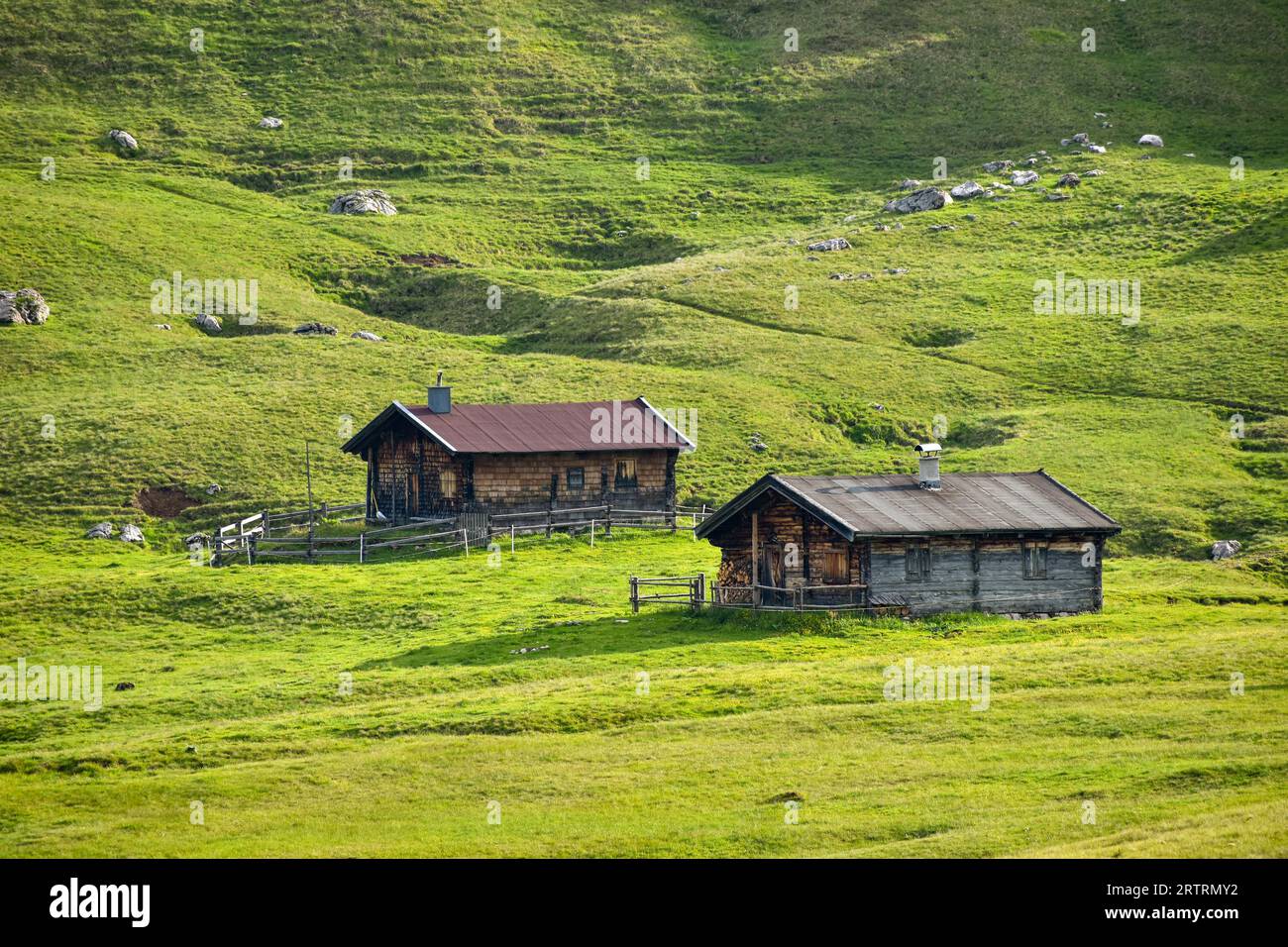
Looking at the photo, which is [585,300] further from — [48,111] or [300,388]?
[48,111]

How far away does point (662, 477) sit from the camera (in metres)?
71.5

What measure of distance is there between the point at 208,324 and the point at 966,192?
56.9 meters

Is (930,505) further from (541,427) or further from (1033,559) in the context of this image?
(541,427)

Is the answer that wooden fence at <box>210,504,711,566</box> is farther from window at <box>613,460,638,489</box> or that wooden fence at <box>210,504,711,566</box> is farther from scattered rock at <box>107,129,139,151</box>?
scattered rock at <box>107,129,139,151</box>

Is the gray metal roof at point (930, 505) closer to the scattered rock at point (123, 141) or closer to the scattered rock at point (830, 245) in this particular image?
the scattered rock at point (830, 245)

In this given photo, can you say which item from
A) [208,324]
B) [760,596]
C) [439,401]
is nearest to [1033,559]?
→ [760,596]

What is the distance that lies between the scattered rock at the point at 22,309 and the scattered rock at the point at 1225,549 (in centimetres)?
6356

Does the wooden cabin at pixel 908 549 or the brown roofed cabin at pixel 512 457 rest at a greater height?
the brown roofed cabin at pixel 512 457

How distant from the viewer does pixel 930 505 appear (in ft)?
173

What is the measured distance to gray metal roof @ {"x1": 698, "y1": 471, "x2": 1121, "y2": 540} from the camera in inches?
1997

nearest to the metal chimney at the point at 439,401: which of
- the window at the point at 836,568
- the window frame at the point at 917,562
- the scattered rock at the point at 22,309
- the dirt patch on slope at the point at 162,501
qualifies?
the dirt patch on slope at the point at 162,501

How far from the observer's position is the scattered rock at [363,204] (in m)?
126

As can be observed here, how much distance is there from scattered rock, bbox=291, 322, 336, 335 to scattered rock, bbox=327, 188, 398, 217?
27.9 metres
